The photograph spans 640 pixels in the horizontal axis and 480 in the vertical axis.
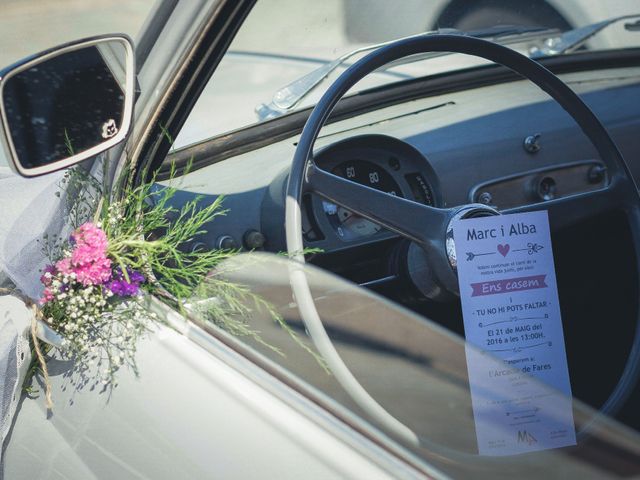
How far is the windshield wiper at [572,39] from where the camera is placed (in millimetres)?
2893

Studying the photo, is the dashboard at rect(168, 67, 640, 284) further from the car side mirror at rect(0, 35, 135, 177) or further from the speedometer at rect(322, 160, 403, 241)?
the car side mirror at rect(0, 35, 135, 177)

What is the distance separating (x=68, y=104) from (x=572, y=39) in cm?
182

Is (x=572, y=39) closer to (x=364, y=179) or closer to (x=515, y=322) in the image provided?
(x=364, y=179)

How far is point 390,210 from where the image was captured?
191 cm

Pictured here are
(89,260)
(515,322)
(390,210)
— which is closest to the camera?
(89,260)

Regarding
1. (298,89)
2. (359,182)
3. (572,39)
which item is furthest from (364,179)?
(572,39)

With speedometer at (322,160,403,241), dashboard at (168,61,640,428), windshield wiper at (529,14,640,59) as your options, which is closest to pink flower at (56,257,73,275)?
dashboard at (168,61,640,428)

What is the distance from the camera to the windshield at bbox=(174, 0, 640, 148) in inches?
85.0

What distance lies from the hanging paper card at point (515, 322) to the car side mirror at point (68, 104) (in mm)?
712

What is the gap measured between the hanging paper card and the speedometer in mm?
419

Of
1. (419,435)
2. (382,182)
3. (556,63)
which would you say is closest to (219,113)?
(382,182)

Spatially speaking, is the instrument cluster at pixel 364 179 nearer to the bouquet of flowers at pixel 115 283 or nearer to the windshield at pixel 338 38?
the windshield at pixel 338 38

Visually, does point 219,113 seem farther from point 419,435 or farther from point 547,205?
point 419,435

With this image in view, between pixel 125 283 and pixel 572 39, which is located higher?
pixel 572 39
